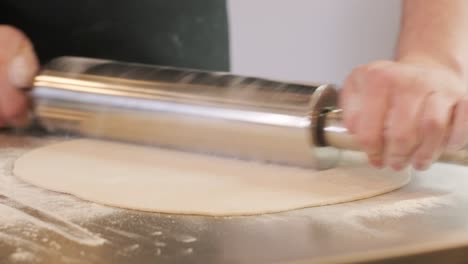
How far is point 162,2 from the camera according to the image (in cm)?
119

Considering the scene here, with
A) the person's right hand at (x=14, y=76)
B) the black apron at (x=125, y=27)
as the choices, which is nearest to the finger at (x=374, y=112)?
the person's right hand at (x=14, y=76)

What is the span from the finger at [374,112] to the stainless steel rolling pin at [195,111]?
0.06 metres

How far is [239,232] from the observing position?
61 cm

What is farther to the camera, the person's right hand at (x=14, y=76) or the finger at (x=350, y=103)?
the person's right hand at (x=14, y=76)

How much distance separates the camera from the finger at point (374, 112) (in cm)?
68

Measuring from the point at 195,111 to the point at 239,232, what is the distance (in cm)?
27

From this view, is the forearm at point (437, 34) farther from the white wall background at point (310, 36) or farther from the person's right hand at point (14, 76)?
the white wall background at point (310, 36)

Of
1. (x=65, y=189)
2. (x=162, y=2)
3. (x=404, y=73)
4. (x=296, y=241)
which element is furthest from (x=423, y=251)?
(x=162, y=2)

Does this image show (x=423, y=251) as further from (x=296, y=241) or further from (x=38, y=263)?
(x=38, y=263)

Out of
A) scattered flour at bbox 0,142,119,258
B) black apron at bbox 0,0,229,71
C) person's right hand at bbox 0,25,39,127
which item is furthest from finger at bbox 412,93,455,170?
black apron at bbox 0,0,229,71

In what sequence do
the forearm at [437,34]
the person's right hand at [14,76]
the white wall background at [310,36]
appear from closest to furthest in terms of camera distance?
the forearm at [437,34], the person's right hand at [14,76], the white wall background at [310,36]

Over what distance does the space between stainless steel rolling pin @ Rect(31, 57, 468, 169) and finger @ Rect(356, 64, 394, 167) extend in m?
0.06

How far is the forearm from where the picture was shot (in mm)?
778

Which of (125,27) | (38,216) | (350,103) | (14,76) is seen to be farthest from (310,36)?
(38,216)
